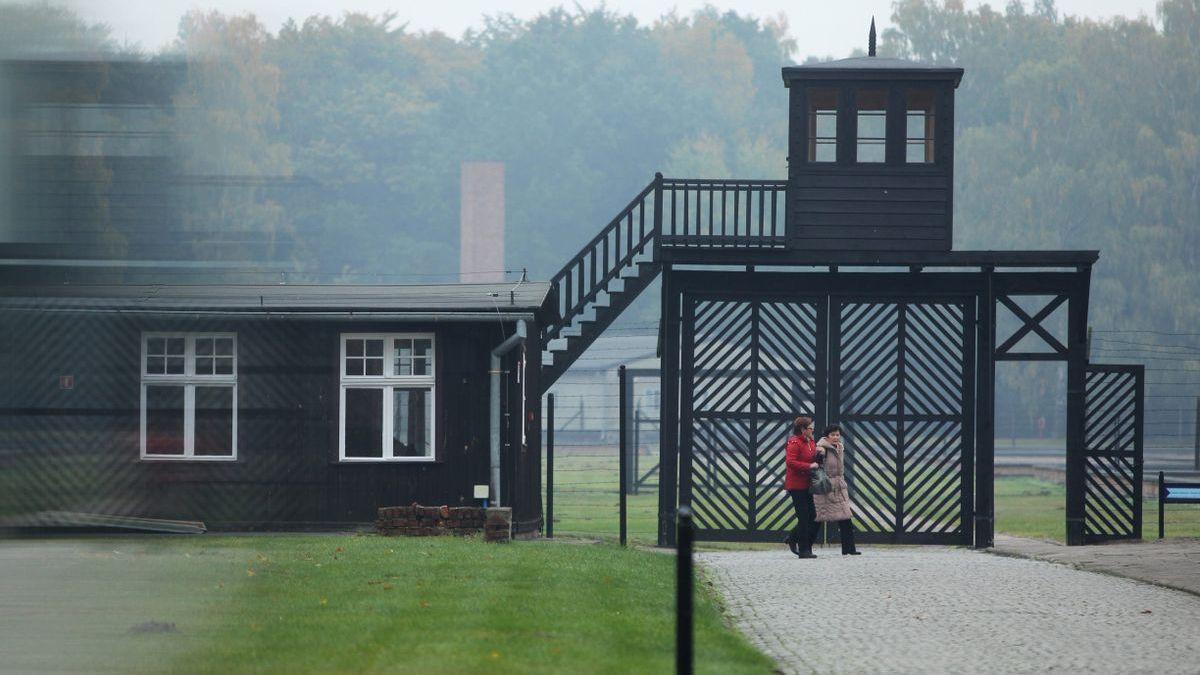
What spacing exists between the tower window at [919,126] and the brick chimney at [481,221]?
43177 millimetres

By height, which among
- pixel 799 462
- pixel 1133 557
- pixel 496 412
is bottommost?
pixel 1133 557

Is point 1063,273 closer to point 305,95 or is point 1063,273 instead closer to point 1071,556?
point 1071,556

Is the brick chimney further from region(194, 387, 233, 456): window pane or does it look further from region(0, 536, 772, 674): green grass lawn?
region(0, 536, 772, 674): green grass lawn

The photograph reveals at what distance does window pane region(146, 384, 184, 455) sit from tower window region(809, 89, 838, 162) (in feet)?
31.5

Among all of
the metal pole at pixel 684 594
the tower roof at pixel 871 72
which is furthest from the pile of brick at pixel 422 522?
the metal pole at pixel 684 594

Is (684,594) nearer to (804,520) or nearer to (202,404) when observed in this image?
(804,520)

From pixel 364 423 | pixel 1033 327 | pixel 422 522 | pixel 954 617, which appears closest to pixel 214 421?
pixel 364 423

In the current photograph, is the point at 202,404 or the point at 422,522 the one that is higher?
the point at 202,404

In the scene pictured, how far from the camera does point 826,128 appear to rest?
1032 inches

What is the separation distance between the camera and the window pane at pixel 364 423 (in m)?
24.5

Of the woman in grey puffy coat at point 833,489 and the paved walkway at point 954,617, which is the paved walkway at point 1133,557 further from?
the woman in grey puffy coat at point 833,489

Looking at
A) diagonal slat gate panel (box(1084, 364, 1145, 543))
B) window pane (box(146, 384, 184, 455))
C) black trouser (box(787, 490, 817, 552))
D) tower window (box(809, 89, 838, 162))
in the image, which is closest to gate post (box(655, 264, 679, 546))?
tower window (box(809, 89, 838, 162))

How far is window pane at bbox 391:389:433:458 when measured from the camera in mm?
24562

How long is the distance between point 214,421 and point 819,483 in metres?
8.40
